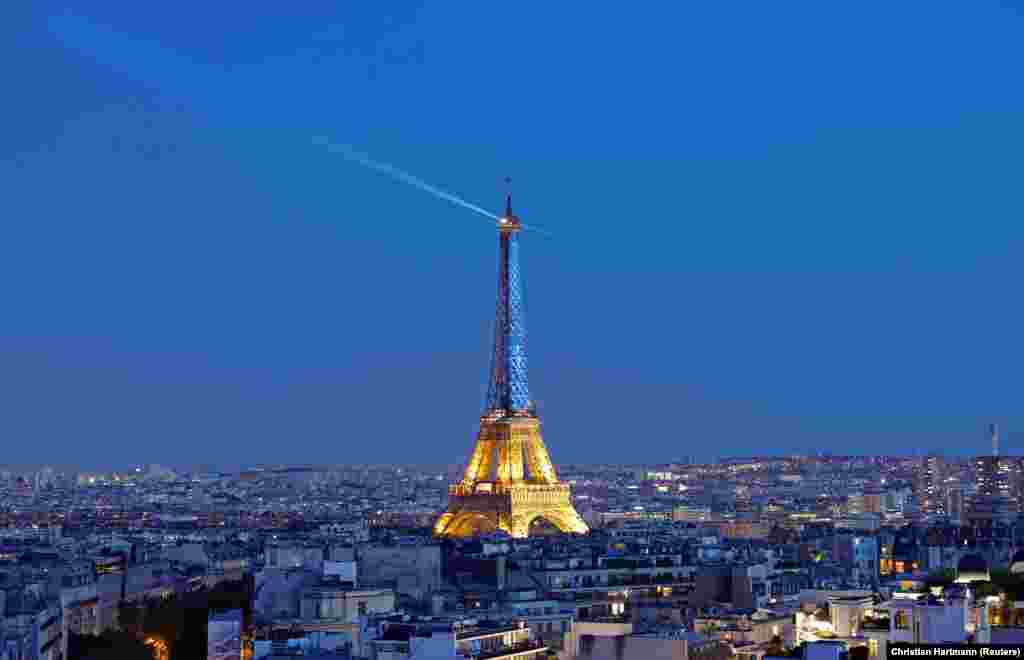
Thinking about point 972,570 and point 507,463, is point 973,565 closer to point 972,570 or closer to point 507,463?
point 972,570

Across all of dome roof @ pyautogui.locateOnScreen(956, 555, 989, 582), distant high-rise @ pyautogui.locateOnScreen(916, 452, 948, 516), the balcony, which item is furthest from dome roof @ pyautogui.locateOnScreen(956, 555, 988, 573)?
distant high-rise @ pyautogui.locateOnScreen(916, 452, 948, 516)

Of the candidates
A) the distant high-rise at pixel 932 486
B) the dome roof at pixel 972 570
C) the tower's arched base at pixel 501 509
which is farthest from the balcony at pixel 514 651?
the distant high-rise at pixel 932 486

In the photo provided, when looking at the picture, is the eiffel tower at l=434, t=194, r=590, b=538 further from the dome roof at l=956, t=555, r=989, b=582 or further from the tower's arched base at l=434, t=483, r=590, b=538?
the dome roof at l=956, t=555, r=989, b=582

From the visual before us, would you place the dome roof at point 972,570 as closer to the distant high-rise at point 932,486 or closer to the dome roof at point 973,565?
the dome roof at point 973,565

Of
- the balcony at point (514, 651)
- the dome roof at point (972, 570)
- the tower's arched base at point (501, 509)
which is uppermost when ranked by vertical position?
the tower's arched base at point (501, 509)

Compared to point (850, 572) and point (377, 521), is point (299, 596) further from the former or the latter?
point (377, 521)

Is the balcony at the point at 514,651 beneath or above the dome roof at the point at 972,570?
beneath

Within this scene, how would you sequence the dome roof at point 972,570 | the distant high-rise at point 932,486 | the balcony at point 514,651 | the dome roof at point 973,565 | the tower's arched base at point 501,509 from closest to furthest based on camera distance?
the balcony at point 514,651
the dome roof at point 972,570
the dome roof at point 973,565
the tower's arched base at point 501,509
the distant high-rise at point 932,486

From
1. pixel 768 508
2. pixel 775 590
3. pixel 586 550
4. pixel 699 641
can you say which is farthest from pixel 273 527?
pixel 699 641
